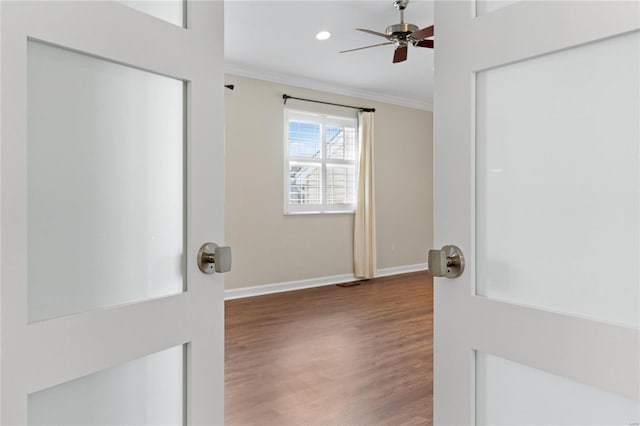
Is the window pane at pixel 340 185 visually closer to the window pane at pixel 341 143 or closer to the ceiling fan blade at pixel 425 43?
the window pane at pixel 341 143

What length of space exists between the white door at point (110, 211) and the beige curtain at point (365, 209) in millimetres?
5401

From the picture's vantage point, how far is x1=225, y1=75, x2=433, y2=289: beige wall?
5312 mm

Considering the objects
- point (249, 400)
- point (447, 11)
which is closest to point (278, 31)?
point (249, 400)

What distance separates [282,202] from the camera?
18.8ft

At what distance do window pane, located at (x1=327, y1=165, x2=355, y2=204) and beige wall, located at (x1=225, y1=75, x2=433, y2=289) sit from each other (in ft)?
0.80

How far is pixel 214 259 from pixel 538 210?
67 centimetres

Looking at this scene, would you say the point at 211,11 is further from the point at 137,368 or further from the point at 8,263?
the point at 137,368

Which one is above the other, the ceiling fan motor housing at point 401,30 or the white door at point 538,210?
the ceiling fan motor housing at point 401,30

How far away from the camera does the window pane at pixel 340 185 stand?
20.5 feet

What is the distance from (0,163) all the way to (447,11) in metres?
0.87

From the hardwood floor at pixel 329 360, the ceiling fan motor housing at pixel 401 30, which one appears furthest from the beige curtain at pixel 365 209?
the ceiling fan motor housing at pixel 401 30

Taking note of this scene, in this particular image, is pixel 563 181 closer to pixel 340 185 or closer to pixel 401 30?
pixel 401 30

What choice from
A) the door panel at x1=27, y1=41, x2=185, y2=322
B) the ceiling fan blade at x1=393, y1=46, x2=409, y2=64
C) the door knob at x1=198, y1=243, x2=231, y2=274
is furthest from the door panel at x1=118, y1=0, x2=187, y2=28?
the ceiling fan blade at x1=393, y1=46, x2=409, y2=64

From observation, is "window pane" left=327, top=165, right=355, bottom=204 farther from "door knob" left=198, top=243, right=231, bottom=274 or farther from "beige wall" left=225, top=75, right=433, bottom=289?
"door knob" left=198, top=243, right=231, bottom=274
